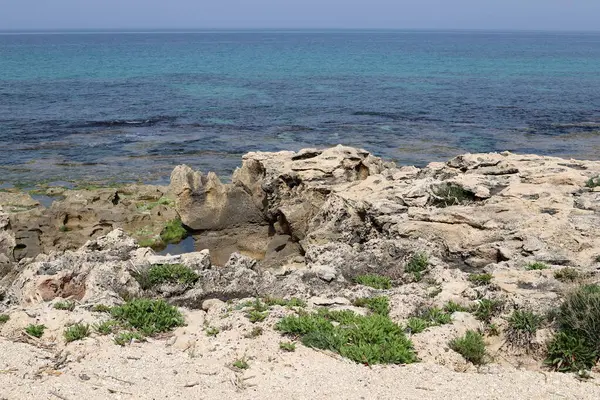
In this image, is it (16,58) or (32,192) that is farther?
(16,58)

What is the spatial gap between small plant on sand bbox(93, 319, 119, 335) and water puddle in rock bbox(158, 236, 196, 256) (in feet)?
36.4

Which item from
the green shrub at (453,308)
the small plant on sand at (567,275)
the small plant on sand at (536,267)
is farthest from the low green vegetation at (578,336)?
the small plant on sand at (536,267)

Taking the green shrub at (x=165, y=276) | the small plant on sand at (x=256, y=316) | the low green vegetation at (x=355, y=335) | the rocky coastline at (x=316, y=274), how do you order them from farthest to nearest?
the green shrub at (x=165, y=276) < the small plant on sand at (x=256, y=316) < the low green vegetation at (x=355, y=335) < the rocky coastline at (x=316, y=274)

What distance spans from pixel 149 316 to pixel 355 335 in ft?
12.6

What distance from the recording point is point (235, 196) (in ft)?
77.5

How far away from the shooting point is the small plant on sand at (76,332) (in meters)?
10.7

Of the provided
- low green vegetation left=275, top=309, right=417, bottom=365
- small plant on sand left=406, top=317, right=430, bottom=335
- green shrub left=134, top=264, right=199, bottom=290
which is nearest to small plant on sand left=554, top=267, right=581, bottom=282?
small plant on sand left=406, top=317, right=430, bottom=335

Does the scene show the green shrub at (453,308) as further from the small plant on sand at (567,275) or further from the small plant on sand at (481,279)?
the small plant on sand at (567,275)

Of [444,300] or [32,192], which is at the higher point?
[444,300]

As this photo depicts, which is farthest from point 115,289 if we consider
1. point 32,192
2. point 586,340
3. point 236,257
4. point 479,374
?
point 32,192

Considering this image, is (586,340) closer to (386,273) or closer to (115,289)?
(386,273)

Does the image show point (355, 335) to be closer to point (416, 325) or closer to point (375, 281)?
point (416, 325)

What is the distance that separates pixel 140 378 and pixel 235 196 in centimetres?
1431

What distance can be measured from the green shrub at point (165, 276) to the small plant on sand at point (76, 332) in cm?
290
